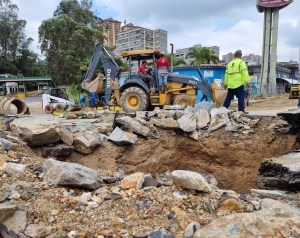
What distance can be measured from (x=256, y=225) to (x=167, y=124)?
385 centimetres

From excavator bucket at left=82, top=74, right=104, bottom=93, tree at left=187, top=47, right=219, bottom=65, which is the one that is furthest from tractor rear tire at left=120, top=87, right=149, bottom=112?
tree at left=187, top=47, right=219, bottom=65

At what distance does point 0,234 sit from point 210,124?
4743 mm

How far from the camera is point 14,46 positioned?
47656mm

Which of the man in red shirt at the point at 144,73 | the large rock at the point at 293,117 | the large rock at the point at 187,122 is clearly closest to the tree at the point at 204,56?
the man in red shirt at the point at 144,73

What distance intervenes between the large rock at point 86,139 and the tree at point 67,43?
Answer: 22.0 metres

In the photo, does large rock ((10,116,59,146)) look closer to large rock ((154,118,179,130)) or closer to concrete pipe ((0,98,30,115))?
large rock ((154,118,179,130))

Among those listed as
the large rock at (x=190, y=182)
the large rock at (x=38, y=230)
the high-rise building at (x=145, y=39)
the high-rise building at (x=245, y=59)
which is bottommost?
the large rock at (x=38, y=230)

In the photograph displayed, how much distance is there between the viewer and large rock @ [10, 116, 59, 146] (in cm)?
448

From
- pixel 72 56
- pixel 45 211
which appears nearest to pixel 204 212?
pixel 45 211

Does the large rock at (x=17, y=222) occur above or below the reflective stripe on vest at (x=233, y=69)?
below

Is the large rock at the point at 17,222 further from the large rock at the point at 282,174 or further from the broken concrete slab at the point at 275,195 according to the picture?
the large rock at the point at 282,174

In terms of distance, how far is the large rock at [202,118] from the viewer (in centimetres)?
612

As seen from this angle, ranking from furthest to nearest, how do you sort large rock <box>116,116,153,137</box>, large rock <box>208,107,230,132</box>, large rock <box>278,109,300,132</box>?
1. large rock <box>208,107,230,132</box>
2. large rock <box>116,116,153,137</box>
3. large rock <box>278,109,300,132</box>

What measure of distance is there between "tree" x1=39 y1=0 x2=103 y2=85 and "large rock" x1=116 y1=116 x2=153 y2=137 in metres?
21.7
